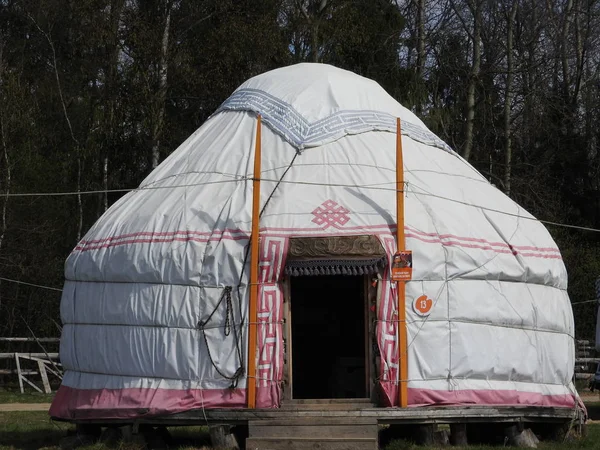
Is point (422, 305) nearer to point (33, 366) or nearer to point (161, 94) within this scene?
point (161, 94)

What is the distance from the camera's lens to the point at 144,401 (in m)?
12.2

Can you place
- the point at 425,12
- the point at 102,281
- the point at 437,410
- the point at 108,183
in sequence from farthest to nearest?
the point at 425,12
the point at 108,183
the point at 102,281
the point at 437,410

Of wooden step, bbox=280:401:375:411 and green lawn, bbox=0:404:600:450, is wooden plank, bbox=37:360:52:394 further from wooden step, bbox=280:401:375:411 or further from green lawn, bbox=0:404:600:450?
wooden step, bbox=280:401:375:411

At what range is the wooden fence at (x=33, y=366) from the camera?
23016mm

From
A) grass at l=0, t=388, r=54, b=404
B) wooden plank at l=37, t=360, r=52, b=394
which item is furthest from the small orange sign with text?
wooden plank at l=37, t=360, r=52, b=394

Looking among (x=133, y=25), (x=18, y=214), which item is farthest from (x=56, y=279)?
(x=133, y=25)

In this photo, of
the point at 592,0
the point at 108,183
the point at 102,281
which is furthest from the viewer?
the point at 592,0

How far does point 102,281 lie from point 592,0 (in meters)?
21.2

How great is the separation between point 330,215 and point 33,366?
14.5 metres

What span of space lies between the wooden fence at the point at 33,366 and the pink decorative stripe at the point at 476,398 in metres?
12.0

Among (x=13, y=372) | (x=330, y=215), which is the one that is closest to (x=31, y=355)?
(x=13, y=372)

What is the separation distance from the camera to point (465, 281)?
12.3 meters

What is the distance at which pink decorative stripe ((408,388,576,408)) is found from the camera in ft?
39.2

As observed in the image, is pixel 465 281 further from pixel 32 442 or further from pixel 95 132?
pixel 95 132
